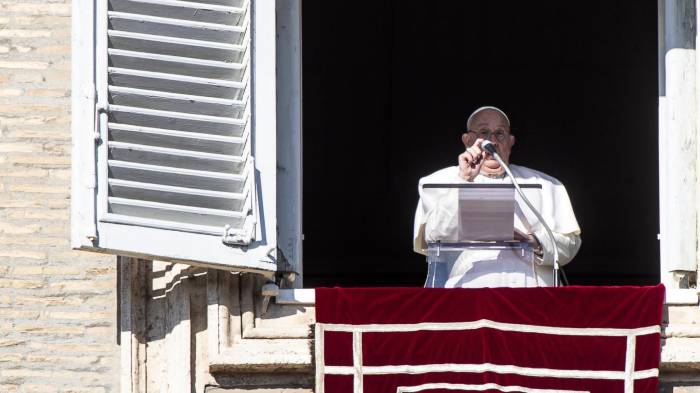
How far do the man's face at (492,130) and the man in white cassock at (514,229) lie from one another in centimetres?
5

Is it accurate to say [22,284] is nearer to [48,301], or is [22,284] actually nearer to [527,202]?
[48,301]

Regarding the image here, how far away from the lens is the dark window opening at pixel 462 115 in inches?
530

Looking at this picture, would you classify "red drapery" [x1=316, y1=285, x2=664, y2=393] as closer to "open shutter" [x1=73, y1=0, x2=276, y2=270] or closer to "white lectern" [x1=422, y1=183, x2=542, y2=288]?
"white lectern" [x1=422, y1=183, x2=542, y2=288]

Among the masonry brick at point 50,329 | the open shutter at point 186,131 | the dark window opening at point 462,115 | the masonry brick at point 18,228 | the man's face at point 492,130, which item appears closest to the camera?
the open shutter at point 186,131

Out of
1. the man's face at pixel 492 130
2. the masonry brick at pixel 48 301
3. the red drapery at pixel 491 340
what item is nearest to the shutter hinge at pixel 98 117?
the masonry brick at pixel 48 301

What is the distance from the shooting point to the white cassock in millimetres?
8547

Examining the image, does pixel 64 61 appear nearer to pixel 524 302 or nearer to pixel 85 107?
pixel 85 107

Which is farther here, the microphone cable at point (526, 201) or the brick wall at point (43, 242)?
the brick wall at point (43, 242)

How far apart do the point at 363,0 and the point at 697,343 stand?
5255mm

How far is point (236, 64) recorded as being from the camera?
845cm

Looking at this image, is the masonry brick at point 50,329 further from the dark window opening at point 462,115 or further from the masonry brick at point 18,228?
the dark window opening at point 462,115

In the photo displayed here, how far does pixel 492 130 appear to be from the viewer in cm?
927

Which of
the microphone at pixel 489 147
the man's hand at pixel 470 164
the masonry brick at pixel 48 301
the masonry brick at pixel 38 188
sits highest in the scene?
the microphone at pixel 489 147

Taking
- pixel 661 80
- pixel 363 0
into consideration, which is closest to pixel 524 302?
pixel 661 80
